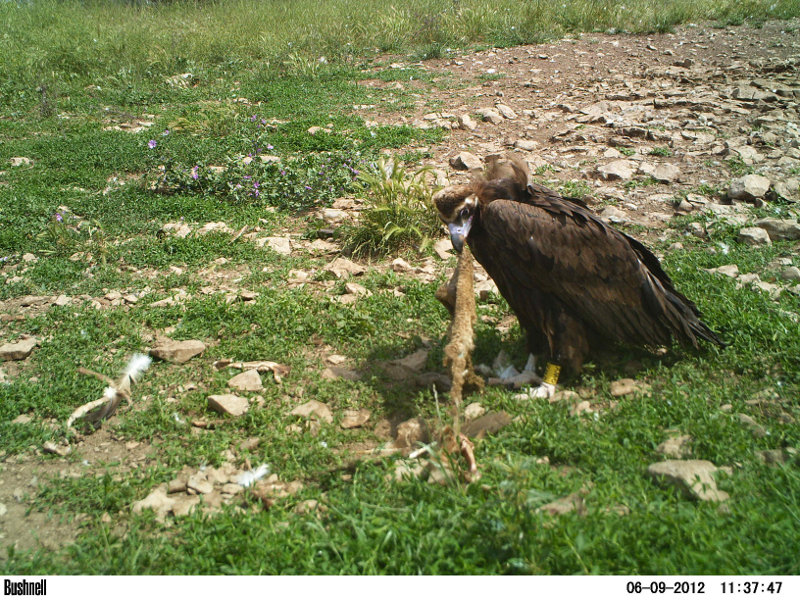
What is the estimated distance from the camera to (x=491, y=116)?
8.45 metres

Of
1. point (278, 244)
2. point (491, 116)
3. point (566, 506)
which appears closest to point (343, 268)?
point (278, 244)

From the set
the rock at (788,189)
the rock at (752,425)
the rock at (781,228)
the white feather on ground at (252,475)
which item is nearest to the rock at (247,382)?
the white feather on ground at (252,475)

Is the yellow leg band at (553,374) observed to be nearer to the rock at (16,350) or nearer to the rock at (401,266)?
the rock at (401,266)

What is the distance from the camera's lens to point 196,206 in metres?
6.44

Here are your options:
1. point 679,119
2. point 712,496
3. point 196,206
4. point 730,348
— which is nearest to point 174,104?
point 196,206

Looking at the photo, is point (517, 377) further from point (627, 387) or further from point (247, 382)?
point (247, 382)

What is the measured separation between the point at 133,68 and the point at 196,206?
6194 millimetres

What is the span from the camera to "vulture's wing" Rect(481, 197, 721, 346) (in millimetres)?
3645

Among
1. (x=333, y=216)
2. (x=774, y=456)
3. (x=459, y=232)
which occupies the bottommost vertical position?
(x=333, y=216)

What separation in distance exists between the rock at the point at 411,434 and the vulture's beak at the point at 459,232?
1.05 meters

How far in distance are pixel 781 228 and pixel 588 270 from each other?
2.75m

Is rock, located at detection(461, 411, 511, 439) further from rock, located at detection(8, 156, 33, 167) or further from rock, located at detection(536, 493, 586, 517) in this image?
rock, located at detection(8, 156, 33, 167)

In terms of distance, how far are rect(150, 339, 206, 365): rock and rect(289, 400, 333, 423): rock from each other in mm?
985

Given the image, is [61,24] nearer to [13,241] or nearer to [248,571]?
[13,241]
